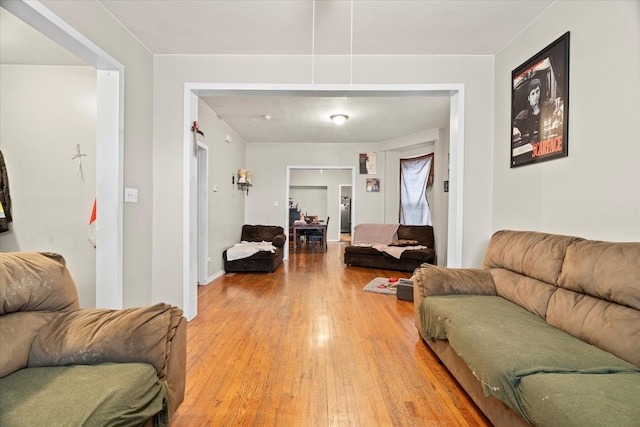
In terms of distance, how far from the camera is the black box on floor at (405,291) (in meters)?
3.60

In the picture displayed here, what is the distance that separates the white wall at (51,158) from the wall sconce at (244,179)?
3260mm

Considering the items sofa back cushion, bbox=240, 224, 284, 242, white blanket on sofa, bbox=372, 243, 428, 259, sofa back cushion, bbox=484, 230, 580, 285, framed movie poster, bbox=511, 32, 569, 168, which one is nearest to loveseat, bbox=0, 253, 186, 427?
sofa back cushion, bbox=484, 230, 580, 285

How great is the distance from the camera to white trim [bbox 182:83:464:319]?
9.52 ft

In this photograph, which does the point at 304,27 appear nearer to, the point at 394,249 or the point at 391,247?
the point at 394,249

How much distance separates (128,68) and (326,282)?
357 centimetres

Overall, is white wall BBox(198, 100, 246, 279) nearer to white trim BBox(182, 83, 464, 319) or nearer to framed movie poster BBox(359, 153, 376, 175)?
white trim BBox(182, 83, 464, 319)

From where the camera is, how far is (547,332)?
156 cm

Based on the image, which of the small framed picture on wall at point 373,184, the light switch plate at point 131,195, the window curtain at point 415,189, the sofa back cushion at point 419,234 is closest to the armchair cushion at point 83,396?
the light switch plate at point 131,195

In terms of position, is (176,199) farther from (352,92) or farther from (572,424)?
(572,424)

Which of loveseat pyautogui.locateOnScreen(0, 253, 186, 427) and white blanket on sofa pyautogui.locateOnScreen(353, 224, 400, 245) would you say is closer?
loveseat pyautogui.locateOnScreen(0, 253, 186, 427)

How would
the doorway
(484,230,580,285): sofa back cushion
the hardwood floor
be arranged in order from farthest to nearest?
the doorway → (484,230,580,285): sofa back cushion → the hardwood floor

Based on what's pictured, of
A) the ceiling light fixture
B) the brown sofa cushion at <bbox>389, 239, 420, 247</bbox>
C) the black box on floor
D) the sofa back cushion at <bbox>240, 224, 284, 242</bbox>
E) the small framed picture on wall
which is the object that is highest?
the ceiling light fixture

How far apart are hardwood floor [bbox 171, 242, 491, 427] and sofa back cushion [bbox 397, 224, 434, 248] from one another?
93.3 inches

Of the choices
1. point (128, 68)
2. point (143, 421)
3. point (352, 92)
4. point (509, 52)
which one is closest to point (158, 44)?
point (128, 68)
